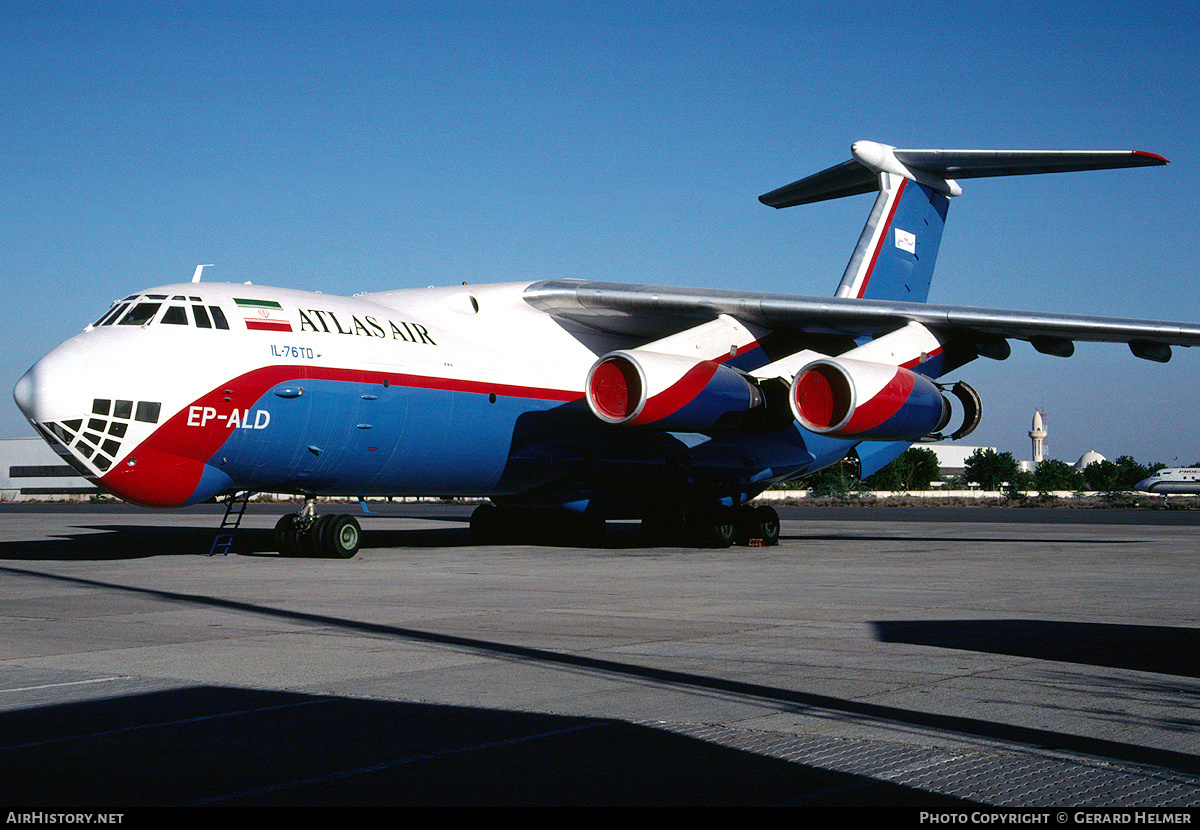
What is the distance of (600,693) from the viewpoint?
17.5 ft

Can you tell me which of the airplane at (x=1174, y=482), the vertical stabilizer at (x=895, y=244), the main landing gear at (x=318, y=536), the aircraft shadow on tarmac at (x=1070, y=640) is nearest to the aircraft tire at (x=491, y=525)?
the main landing gear at (x=318, y=536)

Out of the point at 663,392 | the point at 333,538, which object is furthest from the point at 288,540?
the point at 663,392

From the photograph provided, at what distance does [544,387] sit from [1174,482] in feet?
211

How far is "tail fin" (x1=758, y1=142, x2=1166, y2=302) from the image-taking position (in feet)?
63.6

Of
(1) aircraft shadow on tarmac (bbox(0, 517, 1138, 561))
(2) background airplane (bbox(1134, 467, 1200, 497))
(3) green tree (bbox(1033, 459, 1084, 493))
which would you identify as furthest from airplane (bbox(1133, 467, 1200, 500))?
(1) aircraft shadow on tarmac (bbox(0, 517, 1138, 561))

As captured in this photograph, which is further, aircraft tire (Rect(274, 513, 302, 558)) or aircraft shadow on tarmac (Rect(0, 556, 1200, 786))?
aircraft tire (Rect(274, 513, 302, 558))

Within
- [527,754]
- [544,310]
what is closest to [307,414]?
[544,310]

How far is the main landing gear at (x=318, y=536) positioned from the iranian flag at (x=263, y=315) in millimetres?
2518

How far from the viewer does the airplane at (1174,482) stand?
6900 centimetres

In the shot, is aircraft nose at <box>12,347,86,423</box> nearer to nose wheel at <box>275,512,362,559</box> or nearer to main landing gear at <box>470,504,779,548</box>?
nose wheel at <box>275,512,362,559</box>

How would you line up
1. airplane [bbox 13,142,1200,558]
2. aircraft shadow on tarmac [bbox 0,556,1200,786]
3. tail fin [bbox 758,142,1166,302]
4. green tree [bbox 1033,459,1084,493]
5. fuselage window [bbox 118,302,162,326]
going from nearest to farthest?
aircraft shadow on tarmac [bbox 0,556,1200,786] → airplane [bbox 13,142,1200,558] → fuselage window [bbox 118,302,162,326] → tail fin [bbox 758,142,1166,302] → green tree [bbox 1033,459,1084,493]

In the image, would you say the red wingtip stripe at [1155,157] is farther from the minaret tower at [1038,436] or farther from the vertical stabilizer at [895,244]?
the minaret tower at [1038,436]

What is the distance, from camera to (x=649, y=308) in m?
16.3

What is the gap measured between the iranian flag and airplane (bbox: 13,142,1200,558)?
36mm
